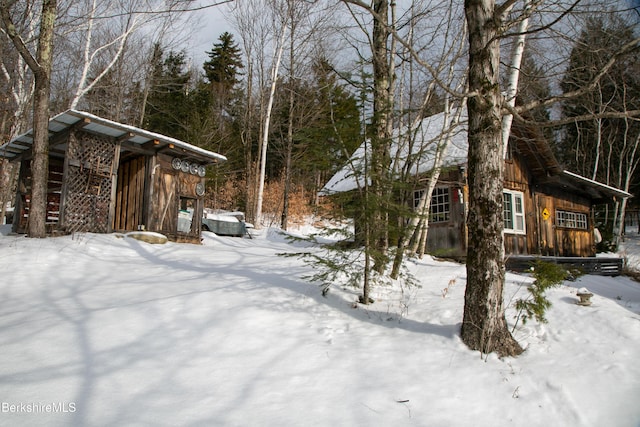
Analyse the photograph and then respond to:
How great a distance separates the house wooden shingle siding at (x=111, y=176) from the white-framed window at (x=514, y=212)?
33.1 ft

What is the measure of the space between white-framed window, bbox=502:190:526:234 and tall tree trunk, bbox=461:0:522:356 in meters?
10.0

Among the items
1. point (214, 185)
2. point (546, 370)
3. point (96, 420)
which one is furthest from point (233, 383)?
point (214, 185)

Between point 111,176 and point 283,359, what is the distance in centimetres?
967

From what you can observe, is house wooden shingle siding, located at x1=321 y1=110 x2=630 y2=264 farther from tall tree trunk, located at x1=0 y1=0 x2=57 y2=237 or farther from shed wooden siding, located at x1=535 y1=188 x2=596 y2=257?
tall tree trunk, located at x1=0 y1=0 x2=57 y2=237

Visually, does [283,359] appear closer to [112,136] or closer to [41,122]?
[41,122]

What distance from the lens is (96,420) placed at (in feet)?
7.64

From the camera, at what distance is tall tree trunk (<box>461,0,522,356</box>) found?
3.87 metres

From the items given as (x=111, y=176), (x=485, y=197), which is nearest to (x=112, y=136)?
(x=111, y=176)

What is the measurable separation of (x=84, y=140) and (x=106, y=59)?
991 centimetres

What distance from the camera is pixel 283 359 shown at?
3.40m

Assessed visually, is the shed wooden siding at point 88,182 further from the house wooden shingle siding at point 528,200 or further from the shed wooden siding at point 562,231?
the shed wooden siding at point 562,231

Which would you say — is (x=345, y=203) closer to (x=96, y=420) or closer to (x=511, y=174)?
(x=96, y=420)

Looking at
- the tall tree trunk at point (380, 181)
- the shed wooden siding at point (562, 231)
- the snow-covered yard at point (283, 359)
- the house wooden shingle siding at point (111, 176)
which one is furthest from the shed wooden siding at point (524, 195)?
the house wooden shingle siding at point (111, 176)

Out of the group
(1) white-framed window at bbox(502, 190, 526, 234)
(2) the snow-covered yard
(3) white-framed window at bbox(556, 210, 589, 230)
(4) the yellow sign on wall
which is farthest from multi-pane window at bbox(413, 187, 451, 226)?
(2) the snow-covered yard
